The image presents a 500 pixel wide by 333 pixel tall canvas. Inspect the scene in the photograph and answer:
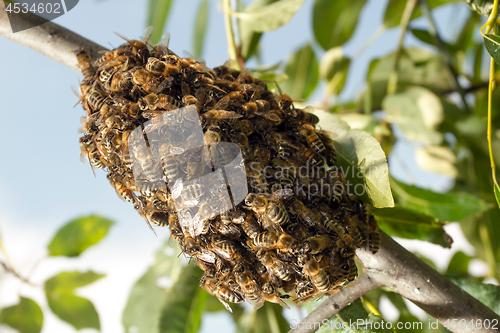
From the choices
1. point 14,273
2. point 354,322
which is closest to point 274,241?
point 354,322

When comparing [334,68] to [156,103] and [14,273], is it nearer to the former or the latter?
[156,103]

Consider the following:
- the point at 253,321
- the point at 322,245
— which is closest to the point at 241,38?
the point at 322,245

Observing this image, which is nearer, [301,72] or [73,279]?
[73,279]

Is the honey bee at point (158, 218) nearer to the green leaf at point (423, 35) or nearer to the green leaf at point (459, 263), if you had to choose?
the green leaf at point (459, 263)

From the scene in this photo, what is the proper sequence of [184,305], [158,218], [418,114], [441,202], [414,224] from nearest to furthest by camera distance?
[158,218] → [414,224] → [184,305] → [441,202] → [418,114]

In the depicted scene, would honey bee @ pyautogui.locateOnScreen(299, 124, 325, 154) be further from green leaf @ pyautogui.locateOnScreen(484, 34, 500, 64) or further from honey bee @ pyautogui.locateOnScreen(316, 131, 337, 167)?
green leaf @ pyautogui.locateOnScreen(484, 34, 500, 64)

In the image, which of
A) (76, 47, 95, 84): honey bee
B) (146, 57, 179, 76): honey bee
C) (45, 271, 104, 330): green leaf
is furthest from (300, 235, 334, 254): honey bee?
(45, 271, 104, 330): green leaf
